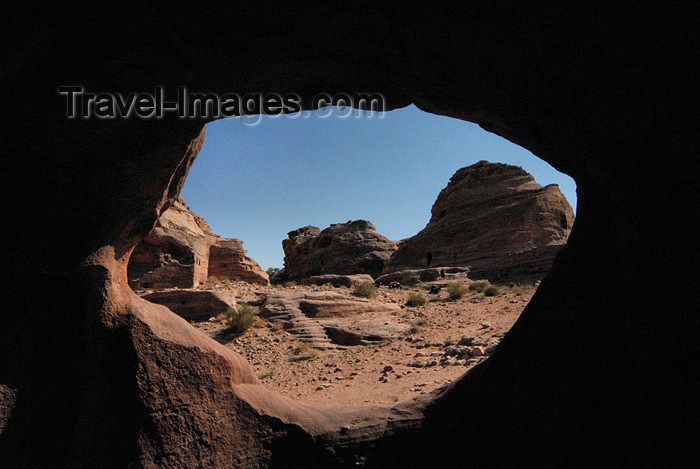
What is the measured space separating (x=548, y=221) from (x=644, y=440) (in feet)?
73.6

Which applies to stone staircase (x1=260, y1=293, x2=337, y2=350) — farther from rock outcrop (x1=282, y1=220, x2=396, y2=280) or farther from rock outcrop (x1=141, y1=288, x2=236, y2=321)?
rock outcrop (x1=282, y1=220, x2=396, y2=280)

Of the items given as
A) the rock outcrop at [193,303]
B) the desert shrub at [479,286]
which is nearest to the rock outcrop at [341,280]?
the desert shrub at [479,286]

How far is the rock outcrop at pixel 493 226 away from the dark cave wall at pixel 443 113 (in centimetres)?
1818

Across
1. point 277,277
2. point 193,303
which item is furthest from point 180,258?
point 277,277

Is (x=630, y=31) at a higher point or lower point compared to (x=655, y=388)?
higher

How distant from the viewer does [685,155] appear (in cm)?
162

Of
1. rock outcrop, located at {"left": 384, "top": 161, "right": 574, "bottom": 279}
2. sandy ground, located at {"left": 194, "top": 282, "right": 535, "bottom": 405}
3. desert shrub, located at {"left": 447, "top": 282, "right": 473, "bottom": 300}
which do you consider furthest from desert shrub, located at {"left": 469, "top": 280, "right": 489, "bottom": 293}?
sandy ground, located at {"left": 194, "top": 282, "right": 535, "bottom": 405}

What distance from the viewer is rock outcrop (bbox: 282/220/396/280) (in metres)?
30.6

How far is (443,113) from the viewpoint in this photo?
2.70 metres

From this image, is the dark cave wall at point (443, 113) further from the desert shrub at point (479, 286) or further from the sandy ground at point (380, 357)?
the desert shrub at point (479, 286)

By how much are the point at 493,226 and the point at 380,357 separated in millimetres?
17834

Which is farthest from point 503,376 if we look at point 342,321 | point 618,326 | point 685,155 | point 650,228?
point 342,321

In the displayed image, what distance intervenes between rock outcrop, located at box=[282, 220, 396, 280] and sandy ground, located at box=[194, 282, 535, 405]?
18.0m

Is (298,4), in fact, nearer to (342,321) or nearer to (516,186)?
(342,321)
